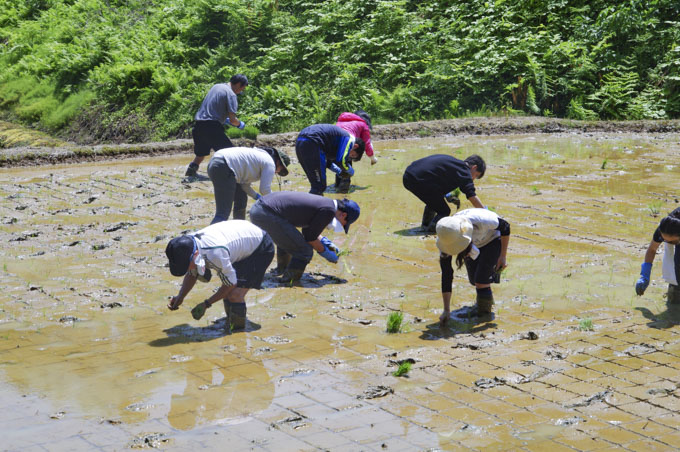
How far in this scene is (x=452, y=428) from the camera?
4.88 meters

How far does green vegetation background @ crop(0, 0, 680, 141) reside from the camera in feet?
68.1

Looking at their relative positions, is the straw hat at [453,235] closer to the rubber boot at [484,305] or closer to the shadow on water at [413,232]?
the rubber boot at [484,305]

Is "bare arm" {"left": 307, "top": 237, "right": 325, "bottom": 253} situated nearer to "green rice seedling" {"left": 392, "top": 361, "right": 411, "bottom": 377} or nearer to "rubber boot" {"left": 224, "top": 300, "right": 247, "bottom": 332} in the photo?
"rubber boot" {"left": 224, "top": 300, "right": 247, "bottom": 332}

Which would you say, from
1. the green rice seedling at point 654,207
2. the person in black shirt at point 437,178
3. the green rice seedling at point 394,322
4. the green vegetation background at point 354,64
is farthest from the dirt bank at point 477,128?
the green rice seedling at point 394,322

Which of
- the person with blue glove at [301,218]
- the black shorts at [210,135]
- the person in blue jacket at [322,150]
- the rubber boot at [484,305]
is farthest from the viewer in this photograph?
the black shorts at [210,135]

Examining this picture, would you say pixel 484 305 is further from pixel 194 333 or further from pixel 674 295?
pixel 194 333

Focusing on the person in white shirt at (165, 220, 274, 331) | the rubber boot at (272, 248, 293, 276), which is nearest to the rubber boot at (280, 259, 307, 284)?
the rubber boot at (272, 248, 293, 276)

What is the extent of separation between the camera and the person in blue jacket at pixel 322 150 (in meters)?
10.9

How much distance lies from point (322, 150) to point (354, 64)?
469 inches

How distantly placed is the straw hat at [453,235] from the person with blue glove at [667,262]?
5.54 ft

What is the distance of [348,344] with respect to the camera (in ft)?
21.3

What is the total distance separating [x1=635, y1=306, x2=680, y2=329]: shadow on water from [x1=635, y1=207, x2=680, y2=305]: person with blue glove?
156mm

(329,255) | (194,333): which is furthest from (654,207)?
(194,333)

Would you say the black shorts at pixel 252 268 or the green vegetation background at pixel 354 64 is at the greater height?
the green vegetation background at pixel 354 64
